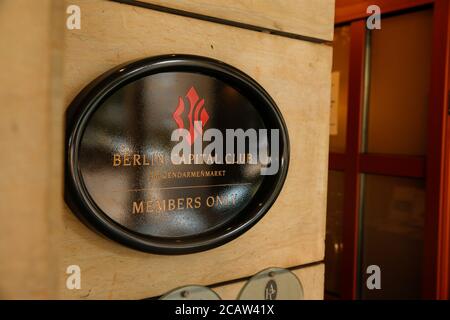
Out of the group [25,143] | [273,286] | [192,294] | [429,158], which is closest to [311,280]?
[273,286]

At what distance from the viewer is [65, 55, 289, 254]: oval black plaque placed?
780mm

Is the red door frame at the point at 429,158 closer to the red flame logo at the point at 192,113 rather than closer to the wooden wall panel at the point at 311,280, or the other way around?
the wooden wall panel at the point at 311,280

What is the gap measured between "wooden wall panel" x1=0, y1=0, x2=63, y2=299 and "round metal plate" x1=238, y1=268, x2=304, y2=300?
768 millimetres

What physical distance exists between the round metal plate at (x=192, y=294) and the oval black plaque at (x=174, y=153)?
112 mm

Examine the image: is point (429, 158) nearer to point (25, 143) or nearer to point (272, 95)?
point (272, 95)

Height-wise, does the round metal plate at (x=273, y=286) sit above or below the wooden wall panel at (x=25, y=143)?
below

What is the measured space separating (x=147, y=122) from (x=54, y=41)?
1.53 ft

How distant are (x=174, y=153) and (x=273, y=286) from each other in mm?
481

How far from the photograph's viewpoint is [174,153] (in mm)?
908

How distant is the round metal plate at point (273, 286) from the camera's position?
3.61 feet

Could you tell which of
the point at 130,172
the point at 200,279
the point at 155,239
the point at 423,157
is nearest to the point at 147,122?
the point at 130,172

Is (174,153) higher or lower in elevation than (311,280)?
higher

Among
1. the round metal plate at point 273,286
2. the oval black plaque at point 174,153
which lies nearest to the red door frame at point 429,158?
the round metal plate at point 273,286

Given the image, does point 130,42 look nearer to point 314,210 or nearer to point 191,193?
point 191,193
